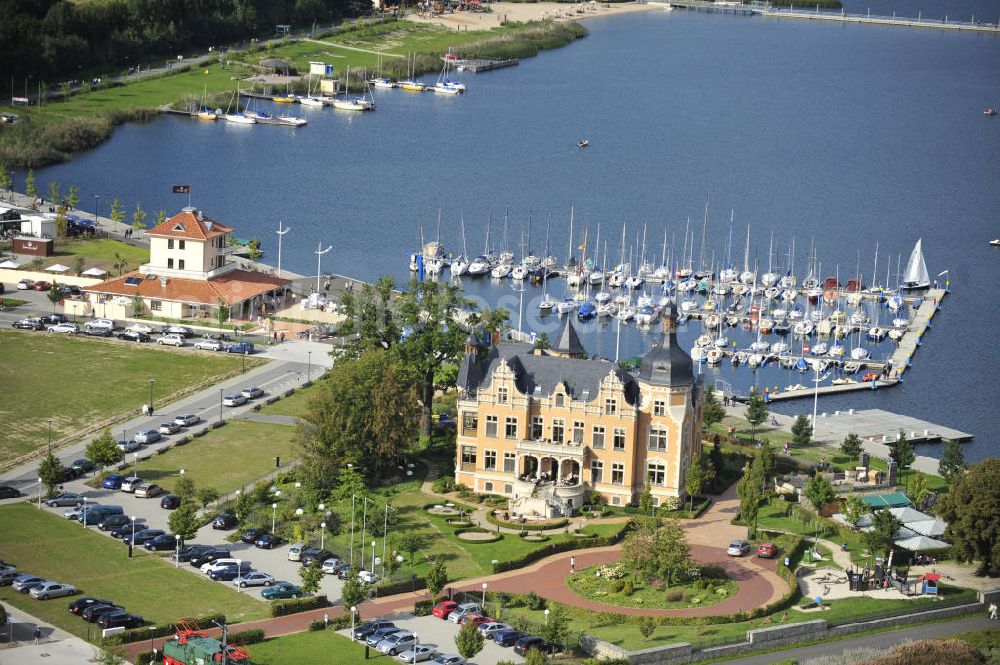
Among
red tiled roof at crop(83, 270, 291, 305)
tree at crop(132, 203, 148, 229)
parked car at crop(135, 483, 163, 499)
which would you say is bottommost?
parked car at crop(135, 483, 163, 499)

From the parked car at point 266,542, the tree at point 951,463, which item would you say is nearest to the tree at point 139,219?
the parked car at point 266,542

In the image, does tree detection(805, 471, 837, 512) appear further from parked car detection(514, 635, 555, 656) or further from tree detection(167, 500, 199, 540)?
tree detection(167, 500, 199, 540)

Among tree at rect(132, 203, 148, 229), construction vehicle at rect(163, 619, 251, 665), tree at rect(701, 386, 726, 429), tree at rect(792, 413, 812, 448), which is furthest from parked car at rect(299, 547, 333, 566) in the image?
tree at rect(132, 203, 148, 229)

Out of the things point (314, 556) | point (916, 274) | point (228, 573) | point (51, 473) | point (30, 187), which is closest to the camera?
point (228, 573)

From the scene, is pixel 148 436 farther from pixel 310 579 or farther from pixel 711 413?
pixel 711 413

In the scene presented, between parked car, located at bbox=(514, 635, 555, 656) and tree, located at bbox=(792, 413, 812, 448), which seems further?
tree, located at bbox=(792, 413, 812, 448)

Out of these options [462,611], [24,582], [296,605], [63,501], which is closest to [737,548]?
[462,611]

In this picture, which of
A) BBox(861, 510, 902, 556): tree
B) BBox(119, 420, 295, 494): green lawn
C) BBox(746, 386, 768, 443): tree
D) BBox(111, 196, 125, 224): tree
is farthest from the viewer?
BBox(111, 196, 125, 224): tree
